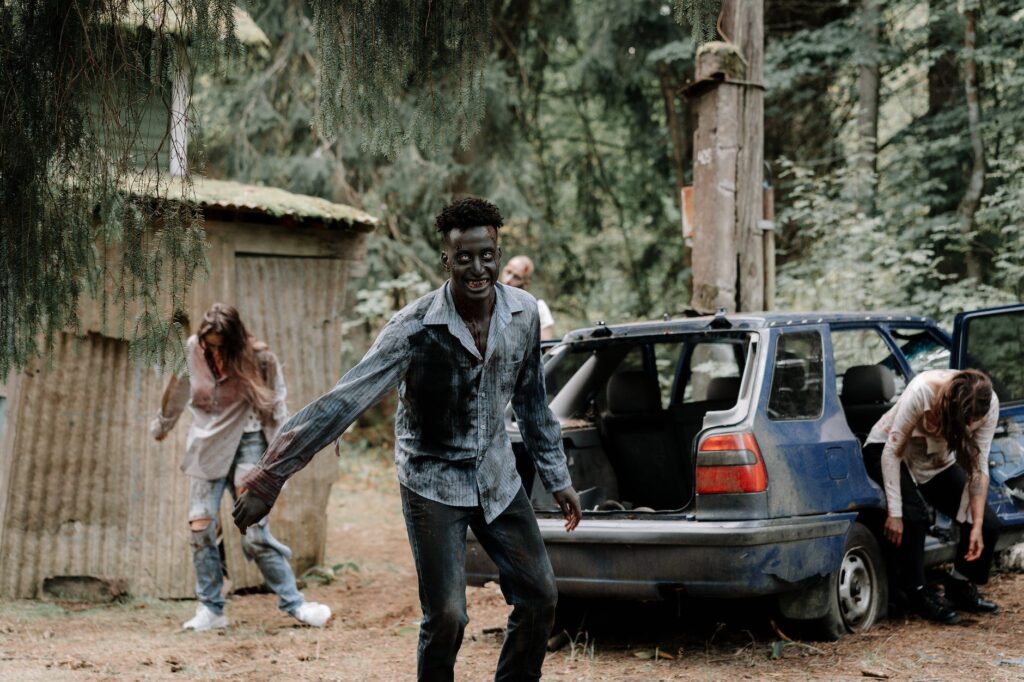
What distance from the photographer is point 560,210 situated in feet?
64.2

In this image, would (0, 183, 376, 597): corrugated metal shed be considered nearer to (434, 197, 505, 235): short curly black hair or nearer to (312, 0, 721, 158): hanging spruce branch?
(312, 0, 721, 158): hanging spruce branch

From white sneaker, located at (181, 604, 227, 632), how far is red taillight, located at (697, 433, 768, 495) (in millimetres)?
3577

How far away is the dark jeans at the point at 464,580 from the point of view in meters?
3.91

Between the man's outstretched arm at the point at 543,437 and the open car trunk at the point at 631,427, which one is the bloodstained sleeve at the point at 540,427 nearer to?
the man's outstretched arm at the point at 543,437

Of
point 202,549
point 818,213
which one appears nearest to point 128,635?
point 202,549

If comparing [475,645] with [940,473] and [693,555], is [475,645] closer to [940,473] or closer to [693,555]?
[693,555]

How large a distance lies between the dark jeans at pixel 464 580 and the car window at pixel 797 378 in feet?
6.66

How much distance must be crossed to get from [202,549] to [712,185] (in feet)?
14.7

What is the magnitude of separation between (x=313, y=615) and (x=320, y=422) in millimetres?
3884

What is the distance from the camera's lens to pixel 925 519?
628 centimetres

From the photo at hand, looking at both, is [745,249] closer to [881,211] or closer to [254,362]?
[254,362]

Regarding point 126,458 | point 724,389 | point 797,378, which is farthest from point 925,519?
point 126,458

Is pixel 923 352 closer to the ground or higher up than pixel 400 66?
closer to the ground

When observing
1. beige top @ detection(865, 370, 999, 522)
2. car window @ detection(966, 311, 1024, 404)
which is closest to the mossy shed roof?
beige top @ detection(865, 370, 999, 522)
